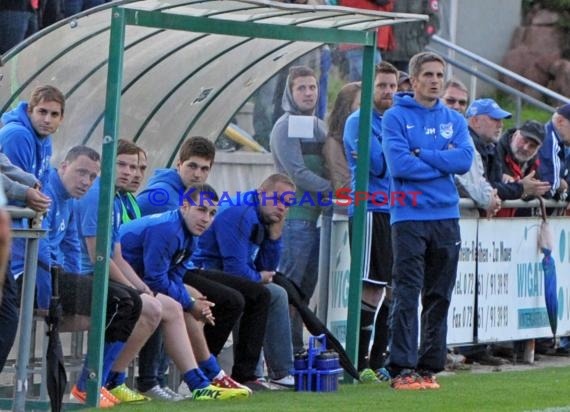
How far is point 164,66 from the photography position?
11.5 m

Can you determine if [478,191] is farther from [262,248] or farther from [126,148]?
[126,148]

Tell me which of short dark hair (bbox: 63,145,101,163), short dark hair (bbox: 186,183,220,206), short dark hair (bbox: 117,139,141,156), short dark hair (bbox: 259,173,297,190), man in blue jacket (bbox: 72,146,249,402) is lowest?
man in blue jacket (bbox: 72,146,249,402)

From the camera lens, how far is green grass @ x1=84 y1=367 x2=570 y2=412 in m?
9.59

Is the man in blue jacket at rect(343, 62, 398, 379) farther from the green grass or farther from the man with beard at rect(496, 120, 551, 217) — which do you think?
the man with beard at rect(496, 120, 551, 217)

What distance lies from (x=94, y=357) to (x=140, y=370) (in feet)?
2.71

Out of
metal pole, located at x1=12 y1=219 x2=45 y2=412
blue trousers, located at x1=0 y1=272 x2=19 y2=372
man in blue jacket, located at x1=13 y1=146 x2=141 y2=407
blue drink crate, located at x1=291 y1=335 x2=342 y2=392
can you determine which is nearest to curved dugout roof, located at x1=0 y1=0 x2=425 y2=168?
man in blue jacket, located at x1=13 y1=146 x2=141 y2=407

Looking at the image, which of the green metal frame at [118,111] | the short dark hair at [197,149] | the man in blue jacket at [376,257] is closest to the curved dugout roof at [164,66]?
the green metal frame at [118,111]

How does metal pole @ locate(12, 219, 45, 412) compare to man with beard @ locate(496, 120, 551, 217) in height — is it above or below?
below

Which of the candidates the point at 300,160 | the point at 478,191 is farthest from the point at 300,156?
the point at 478,191

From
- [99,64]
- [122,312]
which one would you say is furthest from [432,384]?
[99,64]

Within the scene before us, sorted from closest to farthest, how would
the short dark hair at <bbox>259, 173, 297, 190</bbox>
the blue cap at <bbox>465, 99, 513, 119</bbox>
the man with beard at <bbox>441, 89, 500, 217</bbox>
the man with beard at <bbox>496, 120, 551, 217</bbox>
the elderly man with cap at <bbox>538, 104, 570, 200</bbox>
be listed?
1. the short dark hair at <bbox>259, 173, 297, 190</bbox>
2. the man with beard at <bbox>441, 89, 500, 217</bbox>
3. the blue cap at <bbox>465, 99, 513, 119</bbox>
4. the man with beard at <bbox>496, 120, 551, 217</bbox>
5. the elderly man with cap at <bbox>538, 104, 570, 200</bbox>

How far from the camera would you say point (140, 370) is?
10344 mm

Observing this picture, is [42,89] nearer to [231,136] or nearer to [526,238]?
[231,136]

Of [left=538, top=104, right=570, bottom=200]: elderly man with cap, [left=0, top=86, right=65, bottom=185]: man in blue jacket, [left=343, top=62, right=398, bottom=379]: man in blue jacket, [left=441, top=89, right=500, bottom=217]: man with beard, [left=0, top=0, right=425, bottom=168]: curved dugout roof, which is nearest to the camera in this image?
[left=0, top=86, right=65, bottom=185]: man in blue jacket
